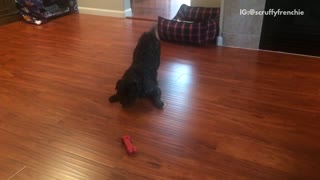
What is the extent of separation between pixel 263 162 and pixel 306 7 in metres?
1.81

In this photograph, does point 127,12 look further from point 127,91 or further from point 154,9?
point 127,91

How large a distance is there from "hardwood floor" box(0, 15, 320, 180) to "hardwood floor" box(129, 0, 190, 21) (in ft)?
4.70

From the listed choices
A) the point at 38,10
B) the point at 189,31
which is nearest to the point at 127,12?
the point at 38,10

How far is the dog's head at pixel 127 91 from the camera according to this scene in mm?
1729

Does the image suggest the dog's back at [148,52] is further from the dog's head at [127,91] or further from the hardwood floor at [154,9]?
the hardwood floor at [154,9]

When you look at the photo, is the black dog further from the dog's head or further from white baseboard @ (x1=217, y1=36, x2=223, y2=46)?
white baseboard @ (x1=217, y1=36, x2=223, y2=46)

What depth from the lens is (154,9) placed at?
4586mm

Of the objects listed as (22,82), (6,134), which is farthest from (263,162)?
(22,82)

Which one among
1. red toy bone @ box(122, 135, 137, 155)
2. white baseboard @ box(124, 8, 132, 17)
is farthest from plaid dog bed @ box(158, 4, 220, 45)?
red toy bone @ box(122, 135, 137, 155)

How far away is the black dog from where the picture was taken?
1.75m

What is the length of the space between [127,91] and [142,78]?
13 cm

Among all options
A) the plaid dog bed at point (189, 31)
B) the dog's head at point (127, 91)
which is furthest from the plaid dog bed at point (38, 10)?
the dog's head at point (127, 91)

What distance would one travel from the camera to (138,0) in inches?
207

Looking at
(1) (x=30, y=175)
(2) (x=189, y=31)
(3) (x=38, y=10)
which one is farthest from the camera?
(3) (x=38, y=10)
